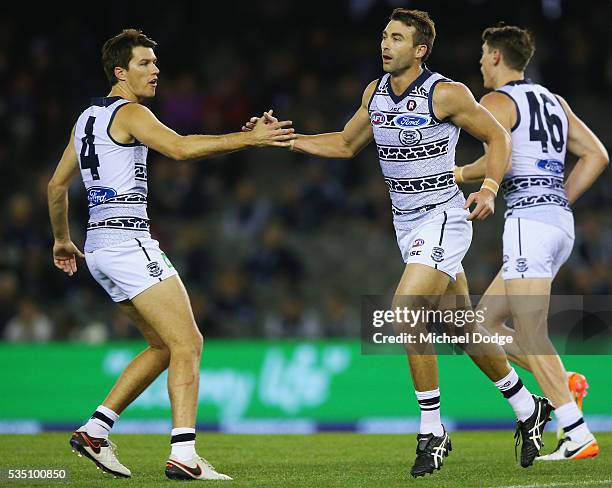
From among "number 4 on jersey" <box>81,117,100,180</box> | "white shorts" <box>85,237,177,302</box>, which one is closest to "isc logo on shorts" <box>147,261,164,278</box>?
"white shorts" <box>85,237,177,302</box>

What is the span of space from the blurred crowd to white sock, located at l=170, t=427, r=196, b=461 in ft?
23.4

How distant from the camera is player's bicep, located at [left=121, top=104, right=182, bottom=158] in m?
6.59

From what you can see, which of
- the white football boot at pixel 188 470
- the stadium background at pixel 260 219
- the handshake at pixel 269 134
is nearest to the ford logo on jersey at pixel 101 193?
the handshake at pixel 269 134

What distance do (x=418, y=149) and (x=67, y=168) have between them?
226cm

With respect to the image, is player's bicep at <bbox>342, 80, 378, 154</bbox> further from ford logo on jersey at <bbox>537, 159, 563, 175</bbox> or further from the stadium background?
the stadium background

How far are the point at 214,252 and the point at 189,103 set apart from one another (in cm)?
234

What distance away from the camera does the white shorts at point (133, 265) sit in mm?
6773

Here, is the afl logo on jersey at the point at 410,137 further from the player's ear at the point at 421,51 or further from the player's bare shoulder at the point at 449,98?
the player's ear at the point at 421,51

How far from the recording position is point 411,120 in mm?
7090

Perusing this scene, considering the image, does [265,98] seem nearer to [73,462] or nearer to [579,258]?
[579,258]

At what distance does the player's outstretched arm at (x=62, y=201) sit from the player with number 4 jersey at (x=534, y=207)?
105 inches

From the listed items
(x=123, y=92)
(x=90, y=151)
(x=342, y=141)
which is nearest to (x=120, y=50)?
(x=123, y=92)

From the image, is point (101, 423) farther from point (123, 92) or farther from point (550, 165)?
point (550, 165)

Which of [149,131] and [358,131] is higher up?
[358,131]
